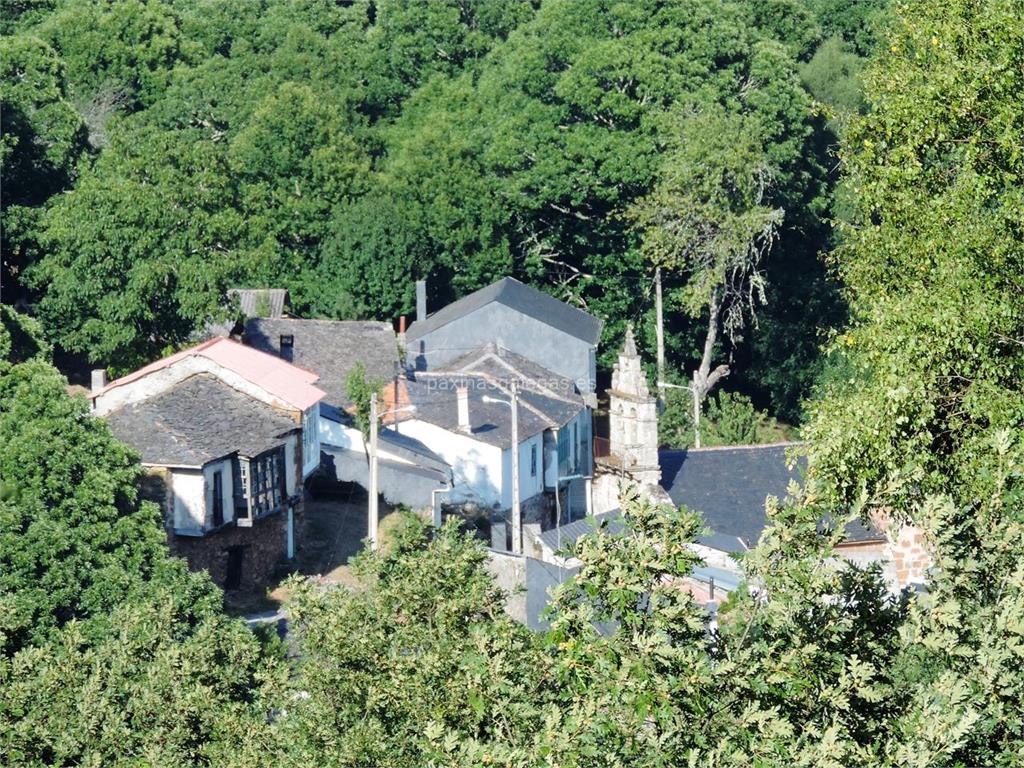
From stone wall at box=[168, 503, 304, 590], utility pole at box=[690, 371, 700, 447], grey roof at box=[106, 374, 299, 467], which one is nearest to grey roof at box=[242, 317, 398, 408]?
grey roof at box=[106, 374, 299, 467]

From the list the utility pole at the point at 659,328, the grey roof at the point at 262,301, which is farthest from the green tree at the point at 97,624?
the utility pole at the point at 659,328

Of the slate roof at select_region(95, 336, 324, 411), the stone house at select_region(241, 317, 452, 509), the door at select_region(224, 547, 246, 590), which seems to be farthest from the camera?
the stone house at select_region(241, 317, 452, 509)

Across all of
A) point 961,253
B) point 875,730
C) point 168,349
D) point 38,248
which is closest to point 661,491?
point 168,349

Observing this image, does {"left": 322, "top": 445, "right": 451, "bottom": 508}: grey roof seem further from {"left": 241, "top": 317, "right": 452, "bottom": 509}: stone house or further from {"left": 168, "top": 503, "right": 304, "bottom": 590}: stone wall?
{"left": 168, "top": 503, "right": 304, "bottom": 590}: stone wall

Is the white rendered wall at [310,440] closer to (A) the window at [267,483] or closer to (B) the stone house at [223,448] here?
(B) the stone house at [223,448]

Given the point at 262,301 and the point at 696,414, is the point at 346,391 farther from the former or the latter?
the point at 696,414

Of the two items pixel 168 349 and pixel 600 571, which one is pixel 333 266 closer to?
pixel 168 349
